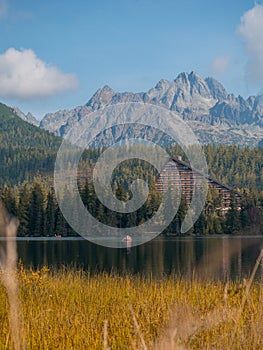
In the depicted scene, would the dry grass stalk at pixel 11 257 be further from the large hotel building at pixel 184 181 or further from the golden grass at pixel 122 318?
the large hotel building at pixel 184 181

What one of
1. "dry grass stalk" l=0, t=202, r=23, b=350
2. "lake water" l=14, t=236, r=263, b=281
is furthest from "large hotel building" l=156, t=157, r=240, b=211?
"dry grass stalk" l=0, t=202, r=23, b=350

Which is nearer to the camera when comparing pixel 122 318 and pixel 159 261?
pixel 122 318

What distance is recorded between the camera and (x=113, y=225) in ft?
276

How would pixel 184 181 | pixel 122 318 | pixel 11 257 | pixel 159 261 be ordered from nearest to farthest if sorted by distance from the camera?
pixel 11 257
pixel 122 318
pixel 159 261
pixel 184 181

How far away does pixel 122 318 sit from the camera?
891cm

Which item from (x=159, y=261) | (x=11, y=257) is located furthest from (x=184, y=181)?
(x=11, y=257)

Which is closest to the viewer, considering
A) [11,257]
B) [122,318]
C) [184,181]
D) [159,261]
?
[11,257]

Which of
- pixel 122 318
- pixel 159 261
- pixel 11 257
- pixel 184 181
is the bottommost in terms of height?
pixel 159 261

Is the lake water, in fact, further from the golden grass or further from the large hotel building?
the large hotel building

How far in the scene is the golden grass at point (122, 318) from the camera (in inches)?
241

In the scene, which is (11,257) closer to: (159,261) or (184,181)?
(159,261)

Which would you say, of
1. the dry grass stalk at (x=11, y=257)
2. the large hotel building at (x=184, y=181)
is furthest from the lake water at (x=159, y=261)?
the large hotel building at (x=184, y=181)

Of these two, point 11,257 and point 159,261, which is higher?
point 11,257

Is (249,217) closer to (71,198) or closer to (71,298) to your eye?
(71,198)
